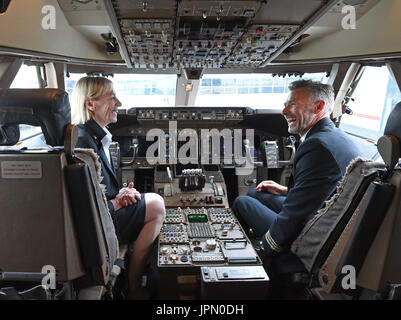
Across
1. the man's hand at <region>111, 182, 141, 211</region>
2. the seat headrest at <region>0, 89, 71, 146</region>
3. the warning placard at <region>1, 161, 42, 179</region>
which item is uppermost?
the seat headrest at <region>0, 89, 71, 146</region>

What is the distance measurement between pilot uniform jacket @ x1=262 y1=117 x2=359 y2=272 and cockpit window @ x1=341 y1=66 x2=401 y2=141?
1.64m

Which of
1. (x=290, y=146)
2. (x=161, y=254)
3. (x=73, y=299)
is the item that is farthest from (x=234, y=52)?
(x=73, y=299)

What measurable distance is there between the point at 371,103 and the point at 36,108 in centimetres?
325

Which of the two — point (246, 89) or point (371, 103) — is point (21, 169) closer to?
point (246, 89)

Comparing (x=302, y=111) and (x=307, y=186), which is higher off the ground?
(x=302, y=111)

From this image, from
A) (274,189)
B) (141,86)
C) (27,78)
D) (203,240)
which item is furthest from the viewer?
(141,86)

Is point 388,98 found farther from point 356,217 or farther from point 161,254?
point 161,254

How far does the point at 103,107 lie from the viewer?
1930 mm

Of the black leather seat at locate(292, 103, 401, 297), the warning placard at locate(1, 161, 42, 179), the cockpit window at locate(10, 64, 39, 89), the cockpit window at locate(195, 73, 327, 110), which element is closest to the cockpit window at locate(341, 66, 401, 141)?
the cockpit window at locate(195, 73, 327, 110)

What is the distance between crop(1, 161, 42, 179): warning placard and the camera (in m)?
1.02

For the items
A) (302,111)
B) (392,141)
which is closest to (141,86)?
(302,111)

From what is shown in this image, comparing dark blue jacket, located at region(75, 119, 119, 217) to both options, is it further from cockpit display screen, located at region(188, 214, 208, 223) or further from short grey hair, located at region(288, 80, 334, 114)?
short grey hair, located at region(288, 80, 334, 114)

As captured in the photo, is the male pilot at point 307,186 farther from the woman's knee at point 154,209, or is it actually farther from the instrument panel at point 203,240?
the woman's knee at point 154,209

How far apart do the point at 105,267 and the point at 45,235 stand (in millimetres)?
296
